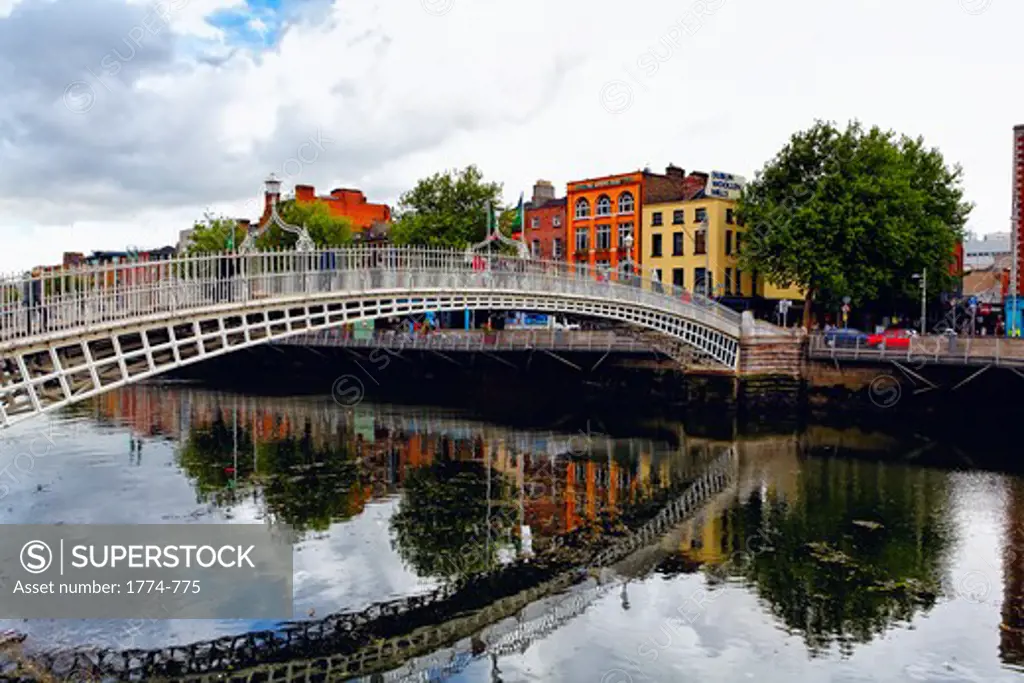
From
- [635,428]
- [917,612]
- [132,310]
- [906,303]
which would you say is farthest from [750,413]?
[132,310]

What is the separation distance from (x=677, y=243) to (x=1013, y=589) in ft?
134

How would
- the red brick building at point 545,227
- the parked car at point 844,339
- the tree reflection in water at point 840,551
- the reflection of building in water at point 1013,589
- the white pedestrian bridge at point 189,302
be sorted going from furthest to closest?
1. the red brick building at point 545,227
2. the parked car at point 844,339
3. the white pedestrian bridge at point 189,302
4. the tree reflection in water at point 840,551
5. the reflection of building in water at point 1013,589

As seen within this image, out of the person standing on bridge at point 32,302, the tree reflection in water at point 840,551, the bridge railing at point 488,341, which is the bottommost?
the tree reflection in water at point 840,551

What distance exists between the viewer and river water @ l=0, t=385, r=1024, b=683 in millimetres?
14203

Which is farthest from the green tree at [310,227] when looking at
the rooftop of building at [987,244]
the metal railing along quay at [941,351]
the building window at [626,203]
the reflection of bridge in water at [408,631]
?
the rooftop of building at [987,244]

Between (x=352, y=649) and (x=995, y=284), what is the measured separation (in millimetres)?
59778

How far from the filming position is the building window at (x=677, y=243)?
56.1 metres

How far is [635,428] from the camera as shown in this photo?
36562mm

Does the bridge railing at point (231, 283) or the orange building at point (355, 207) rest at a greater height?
the orange building at point (355, 207)

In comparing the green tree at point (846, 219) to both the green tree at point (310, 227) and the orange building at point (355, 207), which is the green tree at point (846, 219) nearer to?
the green tree at point (310, 227)

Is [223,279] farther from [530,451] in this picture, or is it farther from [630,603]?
[530,451]

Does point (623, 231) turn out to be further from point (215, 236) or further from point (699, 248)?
point (215, 236)

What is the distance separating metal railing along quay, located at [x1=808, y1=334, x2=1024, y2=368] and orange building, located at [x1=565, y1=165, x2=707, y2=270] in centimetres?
2080

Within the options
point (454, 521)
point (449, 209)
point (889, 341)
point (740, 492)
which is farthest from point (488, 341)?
point (454, 521)
